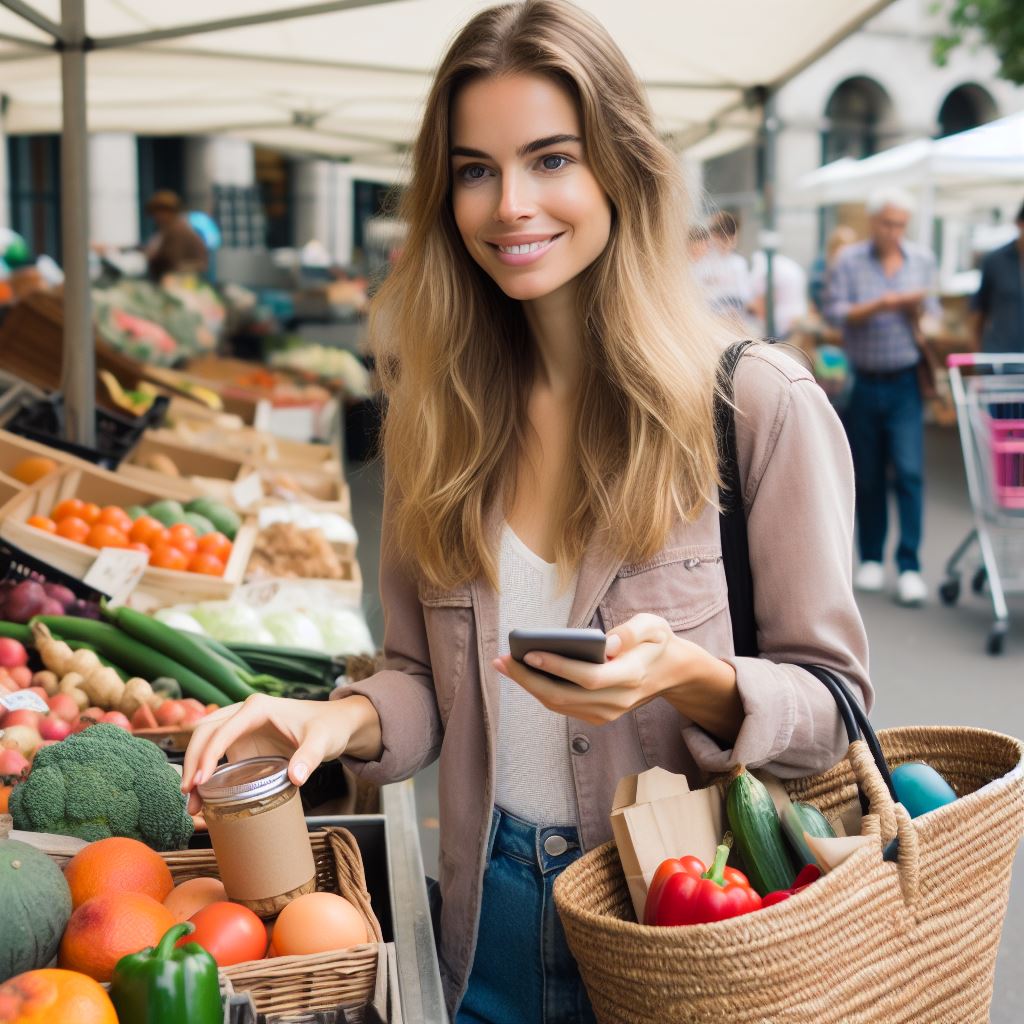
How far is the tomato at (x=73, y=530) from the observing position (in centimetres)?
414

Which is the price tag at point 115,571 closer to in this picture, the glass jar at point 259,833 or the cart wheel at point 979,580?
the glass jar at point 259,833

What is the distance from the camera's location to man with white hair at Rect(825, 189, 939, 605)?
7.51 meters

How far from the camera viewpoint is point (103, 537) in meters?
4.12

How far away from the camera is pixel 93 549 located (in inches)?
150

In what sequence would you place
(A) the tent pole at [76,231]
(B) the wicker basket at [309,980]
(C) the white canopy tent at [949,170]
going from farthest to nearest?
(C) the white canopy tent at [949,170] < (A) the tent pole at [76,231] < (B) the wicker basket at [309,980]

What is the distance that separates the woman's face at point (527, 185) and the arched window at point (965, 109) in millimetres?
29498

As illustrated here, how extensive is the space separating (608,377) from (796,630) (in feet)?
1.46

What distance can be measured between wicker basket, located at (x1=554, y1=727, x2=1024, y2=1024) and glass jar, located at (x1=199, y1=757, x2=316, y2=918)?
0.41 metres

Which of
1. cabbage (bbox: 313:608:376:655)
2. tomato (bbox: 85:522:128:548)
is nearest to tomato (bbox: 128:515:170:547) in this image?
tomato (bbox: 85:522:128:548)

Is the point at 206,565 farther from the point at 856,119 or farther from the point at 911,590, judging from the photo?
the point at 856,119

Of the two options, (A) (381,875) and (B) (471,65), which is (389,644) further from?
(B) (471,65)

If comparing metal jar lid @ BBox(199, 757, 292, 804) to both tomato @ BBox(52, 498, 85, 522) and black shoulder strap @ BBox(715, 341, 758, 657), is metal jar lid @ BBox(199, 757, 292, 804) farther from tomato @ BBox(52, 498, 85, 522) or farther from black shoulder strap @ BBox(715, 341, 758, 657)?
tomato @ BBox(52, 498, 85, 522)

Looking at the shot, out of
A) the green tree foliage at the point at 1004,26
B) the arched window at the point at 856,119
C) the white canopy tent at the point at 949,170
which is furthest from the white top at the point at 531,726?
the arched window at the point at 856,119

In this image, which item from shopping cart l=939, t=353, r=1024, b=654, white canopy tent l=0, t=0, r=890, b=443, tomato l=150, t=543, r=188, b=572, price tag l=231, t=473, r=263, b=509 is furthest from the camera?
shopping cart l=939, t=353, r=1024, b=654
